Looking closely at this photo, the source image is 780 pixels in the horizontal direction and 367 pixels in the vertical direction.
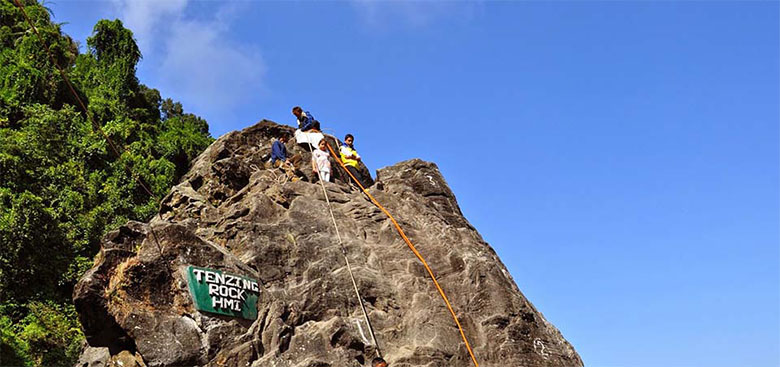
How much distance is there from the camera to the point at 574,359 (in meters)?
13.6

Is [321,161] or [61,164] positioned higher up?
[61,164]

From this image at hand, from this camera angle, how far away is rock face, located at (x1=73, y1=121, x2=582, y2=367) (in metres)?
11.6

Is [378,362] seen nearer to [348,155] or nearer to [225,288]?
[225,288]

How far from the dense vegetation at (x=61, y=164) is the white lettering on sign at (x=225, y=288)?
19.6 feet

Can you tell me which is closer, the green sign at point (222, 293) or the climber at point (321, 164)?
the green sign at point (222, 293)

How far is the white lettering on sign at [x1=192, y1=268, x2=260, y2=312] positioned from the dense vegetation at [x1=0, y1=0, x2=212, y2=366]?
5.96 metres

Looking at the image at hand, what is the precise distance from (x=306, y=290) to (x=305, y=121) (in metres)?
7.92

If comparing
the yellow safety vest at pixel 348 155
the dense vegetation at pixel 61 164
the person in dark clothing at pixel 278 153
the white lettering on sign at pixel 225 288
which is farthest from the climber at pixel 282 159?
the white lettering on sign at pixel 225 288

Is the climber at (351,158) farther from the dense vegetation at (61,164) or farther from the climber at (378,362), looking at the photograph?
the climber at (378,362)

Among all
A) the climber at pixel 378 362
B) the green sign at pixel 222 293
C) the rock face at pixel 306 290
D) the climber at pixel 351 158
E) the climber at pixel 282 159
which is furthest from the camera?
the climber at pixel 351 158

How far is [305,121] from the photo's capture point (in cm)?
1994

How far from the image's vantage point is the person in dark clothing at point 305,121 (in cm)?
1978

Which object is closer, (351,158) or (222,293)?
(222,293)

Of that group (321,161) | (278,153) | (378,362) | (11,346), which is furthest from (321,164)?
(11,346)
